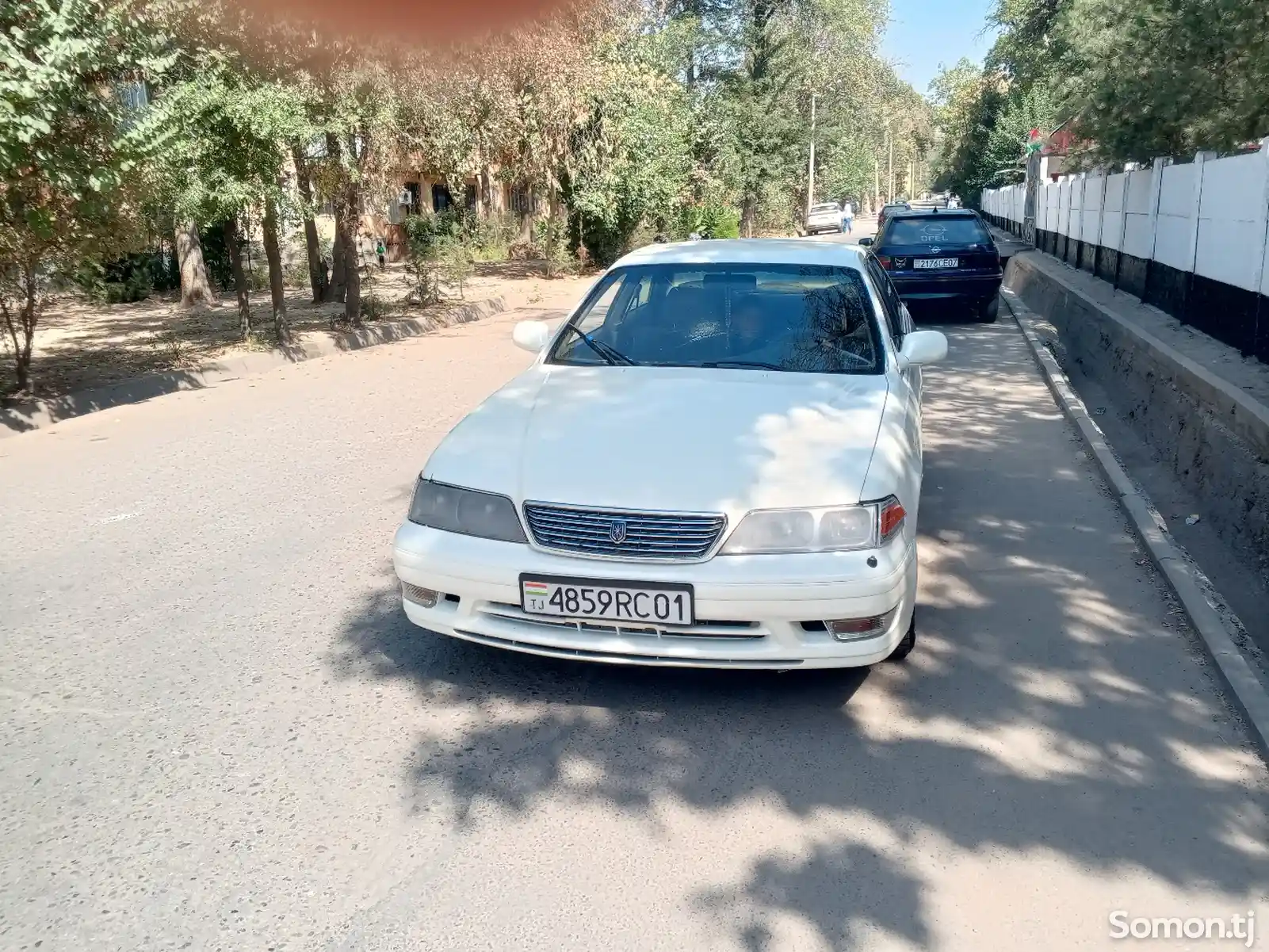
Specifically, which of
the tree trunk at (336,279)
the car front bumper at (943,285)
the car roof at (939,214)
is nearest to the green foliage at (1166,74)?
the car roof at (939,214)

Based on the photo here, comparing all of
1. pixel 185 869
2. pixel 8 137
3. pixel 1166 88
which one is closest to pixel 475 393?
pixel 8 137

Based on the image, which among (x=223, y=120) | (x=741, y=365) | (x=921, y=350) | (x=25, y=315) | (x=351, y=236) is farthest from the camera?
(x=351, y=236)

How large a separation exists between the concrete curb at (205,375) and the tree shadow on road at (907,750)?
21.5 ft

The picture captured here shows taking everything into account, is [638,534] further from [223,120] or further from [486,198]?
[486,198]

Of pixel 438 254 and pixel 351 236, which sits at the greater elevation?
pixel 351 236

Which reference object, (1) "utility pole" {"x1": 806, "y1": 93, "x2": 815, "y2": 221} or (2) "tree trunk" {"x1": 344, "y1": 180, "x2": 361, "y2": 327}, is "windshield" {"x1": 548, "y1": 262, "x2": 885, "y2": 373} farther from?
(1) "utility pole" {"x1": 806, "y1": 93, "x2": 815, "y2": 221}

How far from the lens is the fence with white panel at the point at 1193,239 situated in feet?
29.0

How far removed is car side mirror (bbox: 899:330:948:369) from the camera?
5121 mm

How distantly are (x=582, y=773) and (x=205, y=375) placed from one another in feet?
34.0

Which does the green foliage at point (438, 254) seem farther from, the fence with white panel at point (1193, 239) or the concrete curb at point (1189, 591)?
the concrete curb at point (1189, 591)

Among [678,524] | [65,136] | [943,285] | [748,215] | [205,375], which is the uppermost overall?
[65,136]

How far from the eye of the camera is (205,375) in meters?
12.5

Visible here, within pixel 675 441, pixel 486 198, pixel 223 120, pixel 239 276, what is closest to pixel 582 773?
pixel 675 441

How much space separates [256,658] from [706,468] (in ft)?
6.87
